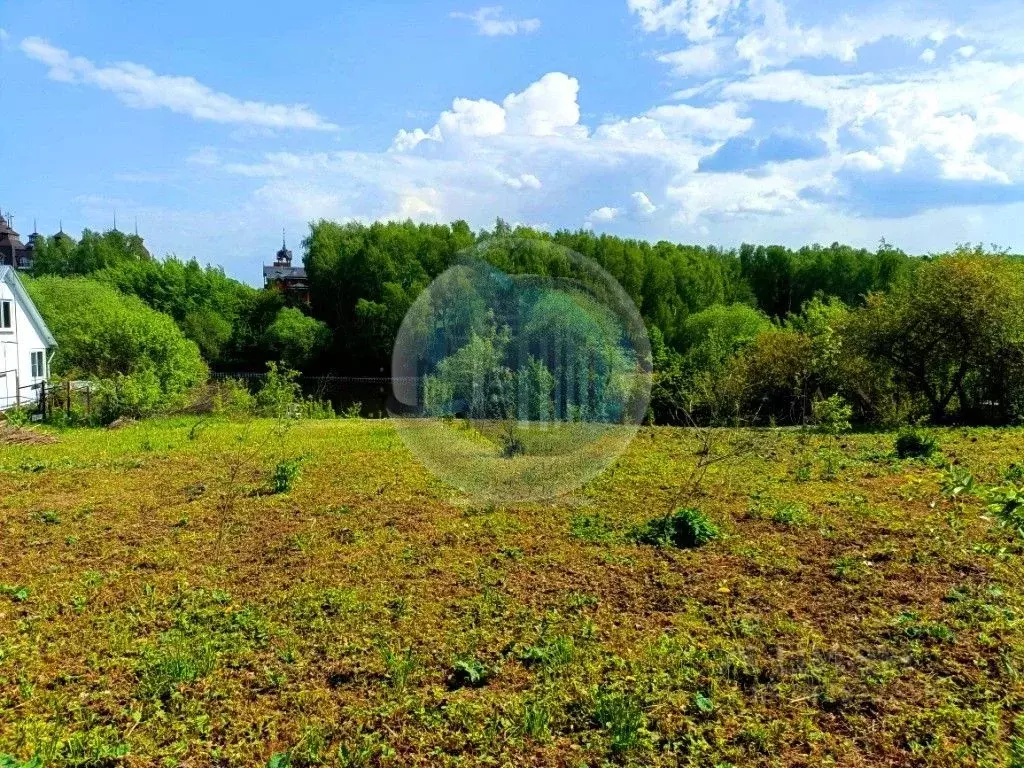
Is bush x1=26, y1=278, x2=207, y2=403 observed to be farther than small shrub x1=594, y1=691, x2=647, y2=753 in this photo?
Yes

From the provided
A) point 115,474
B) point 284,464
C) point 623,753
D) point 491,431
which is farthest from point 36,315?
point 623,753

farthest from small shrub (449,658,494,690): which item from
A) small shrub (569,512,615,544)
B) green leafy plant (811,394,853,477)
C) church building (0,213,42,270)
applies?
church building (0,213,42,270)

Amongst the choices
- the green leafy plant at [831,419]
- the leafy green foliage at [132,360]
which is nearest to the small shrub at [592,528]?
the green leafy plant at [831,419]

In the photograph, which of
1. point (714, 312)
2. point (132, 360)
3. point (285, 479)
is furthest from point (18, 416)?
point (714, 312)

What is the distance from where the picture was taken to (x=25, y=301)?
25.0 m

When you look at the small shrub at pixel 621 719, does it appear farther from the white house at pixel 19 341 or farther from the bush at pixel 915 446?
the white house at pixel 19 341

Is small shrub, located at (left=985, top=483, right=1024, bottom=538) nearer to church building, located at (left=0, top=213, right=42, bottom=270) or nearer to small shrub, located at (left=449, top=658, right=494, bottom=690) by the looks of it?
small shrub, located at (left=449, top=658, right=494, bottom=690)

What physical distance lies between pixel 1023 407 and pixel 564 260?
14359mm

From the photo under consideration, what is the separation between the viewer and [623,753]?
3.21 meters

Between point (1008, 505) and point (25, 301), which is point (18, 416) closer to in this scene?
point (25, 301)

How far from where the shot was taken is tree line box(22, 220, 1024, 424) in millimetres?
15344

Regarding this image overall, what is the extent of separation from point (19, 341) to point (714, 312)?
26.9 meters

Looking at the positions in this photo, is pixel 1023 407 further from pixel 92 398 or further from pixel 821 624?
pixel 92 398
